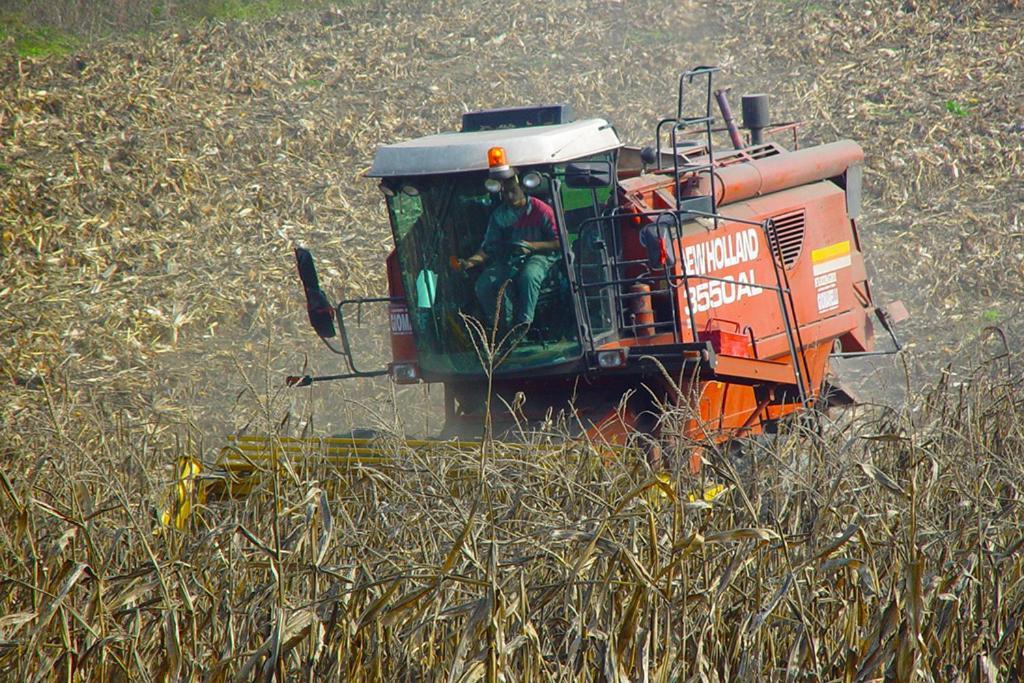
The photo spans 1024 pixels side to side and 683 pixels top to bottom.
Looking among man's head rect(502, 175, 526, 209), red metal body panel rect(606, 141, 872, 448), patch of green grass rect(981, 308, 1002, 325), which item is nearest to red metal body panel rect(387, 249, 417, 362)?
man's head rect(502, 175, 526, 209)

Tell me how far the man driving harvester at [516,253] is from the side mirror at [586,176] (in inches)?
7.5

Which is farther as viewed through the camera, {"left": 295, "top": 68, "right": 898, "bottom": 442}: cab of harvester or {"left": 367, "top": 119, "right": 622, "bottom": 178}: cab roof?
{"left": 295, "top": 68, "right": 898, "bottom": 442}: cab of harvester

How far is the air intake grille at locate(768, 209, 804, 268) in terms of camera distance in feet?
23.6

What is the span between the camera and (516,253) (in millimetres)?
6125

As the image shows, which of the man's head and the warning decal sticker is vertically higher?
the man's head

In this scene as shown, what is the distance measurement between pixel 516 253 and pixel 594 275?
450mm

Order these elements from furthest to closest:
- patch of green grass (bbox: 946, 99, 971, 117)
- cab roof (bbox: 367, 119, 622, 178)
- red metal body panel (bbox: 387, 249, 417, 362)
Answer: patch of green grass (bbox: 946, 99, 971, 117)
red metal body panel (bbox: 387, 249, 417, 362)
cab roof (bbox: 367, 119, 622, 178)

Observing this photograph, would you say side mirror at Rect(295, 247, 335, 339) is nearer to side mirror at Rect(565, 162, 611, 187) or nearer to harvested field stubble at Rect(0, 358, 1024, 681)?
side mirror at Rect(565, 162, 611, 187)

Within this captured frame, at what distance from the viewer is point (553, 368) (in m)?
6.16

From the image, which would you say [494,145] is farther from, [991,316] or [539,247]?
[991,316]

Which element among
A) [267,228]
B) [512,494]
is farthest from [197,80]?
[512,494]

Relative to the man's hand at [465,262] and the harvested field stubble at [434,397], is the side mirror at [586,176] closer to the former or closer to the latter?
the man's hand at [465,262]

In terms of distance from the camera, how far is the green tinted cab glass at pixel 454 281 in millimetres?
6148

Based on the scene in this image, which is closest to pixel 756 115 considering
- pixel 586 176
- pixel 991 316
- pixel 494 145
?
pixel 586 176
